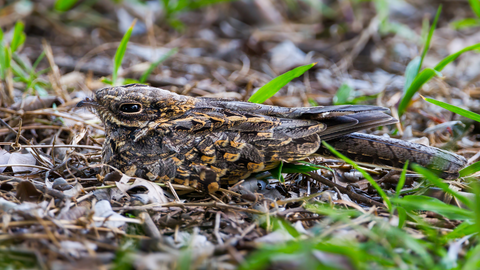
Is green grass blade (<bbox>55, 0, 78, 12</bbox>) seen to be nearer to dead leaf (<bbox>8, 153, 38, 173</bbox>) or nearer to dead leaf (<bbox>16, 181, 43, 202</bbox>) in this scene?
dead leaf (<bbox>8, 153, 38, 173</bbox>)

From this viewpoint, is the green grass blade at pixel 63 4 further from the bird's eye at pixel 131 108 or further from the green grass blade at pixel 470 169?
Answer: the green grass blade at pixel 470 169

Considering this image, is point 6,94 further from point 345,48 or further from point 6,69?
point 345,48

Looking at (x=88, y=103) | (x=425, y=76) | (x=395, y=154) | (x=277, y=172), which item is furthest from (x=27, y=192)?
(x=425, y=76)

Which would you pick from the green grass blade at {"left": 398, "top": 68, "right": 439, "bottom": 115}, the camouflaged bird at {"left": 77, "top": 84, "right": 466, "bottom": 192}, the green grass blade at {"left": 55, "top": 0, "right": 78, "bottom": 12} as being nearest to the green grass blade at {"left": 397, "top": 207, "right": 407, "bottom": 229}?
the camouflaged bird at {"left": 77, "top": 84, "right": 466, "bottom": 192}

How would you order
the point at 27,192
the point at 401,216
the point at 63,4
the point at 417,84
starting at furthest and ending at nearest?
the point at 63,4 → the point at 417,84 → the point at 27,192 → the point at 401,216

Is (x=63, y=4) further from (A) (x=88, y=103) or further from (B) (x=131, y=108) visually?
(B) (x=131, y=108)
